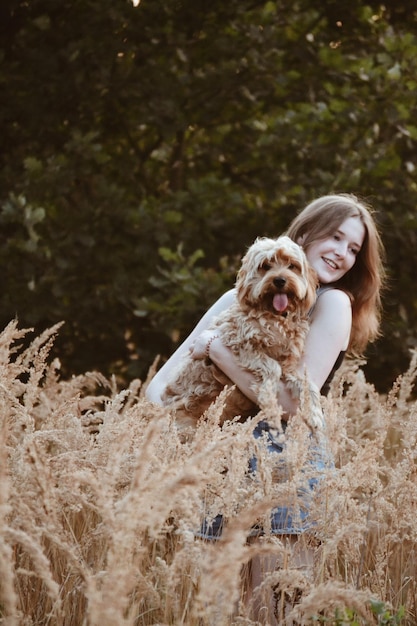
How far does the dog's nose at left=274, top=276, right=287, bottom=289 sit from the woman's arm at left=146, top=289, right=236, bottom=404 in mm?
483

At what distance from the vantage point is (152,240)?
6.05 m

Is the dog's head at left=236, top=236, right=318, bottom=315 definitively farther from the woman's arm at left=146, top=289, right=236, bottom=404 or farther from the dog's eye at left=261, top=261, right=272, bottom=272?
the woman's arm at left=146, top=289, right=236, bottom=404

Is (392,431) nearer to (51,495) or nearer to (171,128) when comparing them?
(171,128)

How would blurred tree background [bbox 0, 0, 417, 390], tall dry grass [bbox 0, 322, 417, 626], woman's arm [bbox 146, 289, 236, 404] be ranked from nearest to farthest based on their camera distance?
1. tall dry grass [bbox 0, 322, 417, 626]
2. woman's arm [bbox 146, 289, 236, 404]
3. blurred tree background [bbox 0, 0, 417, 390]

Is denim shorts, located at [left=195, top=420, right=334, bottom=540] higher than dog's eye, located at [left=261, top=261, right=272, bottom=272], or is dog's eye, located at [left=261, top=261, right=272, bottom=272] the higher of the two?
dog's eye, located at [left=261, top=261, right=272, bottom=272]

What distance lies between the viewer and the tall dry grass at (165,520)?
63.4 inches

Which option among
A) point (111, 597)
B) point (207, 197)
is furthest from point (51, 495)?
point (207, 197)

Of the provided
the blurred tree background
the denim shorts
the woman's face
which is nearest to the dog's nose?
the woman's face

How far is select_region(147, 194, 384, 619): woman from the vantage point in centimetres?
337

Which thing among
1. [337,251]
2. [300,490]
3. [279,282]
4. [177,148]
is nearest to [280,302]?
[279,282]

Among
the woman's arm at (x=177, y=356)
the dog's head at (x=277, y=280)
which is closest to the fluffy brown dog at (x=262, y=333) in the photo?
the dog's head at (x=277, y=280)

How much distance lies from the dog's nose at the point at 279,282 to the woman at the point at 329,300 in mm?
210

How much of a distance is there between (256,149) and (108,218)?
47.6 inches

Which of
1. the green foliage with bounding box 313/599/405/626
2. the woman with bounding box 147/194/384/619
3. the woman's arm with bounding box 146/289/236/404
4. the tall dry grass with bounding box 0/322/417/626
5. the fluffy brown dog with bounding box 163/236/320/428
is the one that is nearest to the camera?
the tall dry grass with bounding box 0/322/417/626
